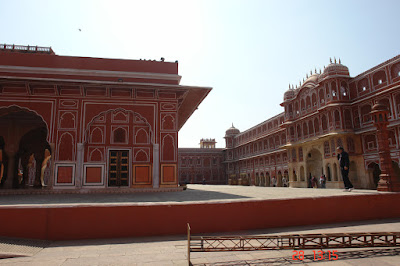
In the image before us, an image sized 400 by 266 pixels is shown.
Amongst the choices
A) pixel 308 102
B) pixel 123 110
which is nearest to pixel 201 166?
pixel 308 102

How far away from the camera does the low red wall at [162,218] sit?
486 centimetres

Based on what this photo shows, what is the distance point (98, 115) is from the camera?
12.2m

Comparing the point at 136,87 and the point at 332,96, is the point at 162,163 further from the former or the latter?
the point at 332,96

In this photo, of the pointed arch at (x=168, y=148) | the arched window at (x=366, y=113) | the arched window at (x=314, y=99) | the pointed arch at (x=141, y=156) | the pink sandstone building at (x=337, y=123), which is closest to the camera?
the pointed arch at (x=141, y=156)

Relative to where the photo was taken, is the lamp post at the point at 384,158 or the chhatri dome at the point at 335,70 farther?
the chhatri dome at the point at 335,70

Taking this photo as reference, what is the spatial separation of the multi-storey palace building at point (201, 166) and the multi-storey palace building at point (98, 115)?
3649 cm

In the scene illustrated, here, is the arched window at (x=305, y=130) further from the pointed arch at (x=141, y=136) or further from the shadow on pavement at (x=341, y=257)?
the shadow on pavement at (x=341, y=257)

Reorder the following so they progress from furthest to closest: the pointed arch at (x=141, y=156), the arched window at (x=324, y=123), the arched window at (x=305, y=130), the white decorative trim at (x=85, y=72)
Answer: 1. the arched window at (x=305, y=130)
2. the arched window at (x=324, y=123)
3. the white decorative trim at (x=85, y=72)
4. the pointed arch at (x=141, y=156)

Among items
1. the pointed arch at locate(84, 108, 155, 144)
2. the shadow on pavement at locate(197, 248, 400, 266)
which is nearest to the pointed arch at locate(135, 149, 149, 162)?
the pointed arch at locate(84, 108, 155, 144)

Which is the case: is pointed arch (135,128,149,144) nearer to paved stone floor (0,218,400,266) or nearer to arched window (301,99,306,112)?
paved stone floor (0,218,400,266)

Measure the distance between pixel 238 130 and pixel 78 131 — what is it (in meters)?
41.2

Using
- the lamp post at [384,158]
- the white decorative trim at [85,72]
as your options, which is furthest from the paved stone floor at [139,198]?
the white decorative trim at [85,72]

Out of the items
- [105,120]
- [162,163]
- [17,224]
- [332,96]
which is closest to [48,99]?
[105,120]

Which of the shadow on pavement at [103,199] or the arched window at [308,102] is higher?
the arched window at [308,102]
